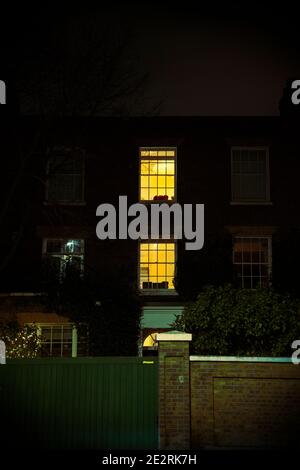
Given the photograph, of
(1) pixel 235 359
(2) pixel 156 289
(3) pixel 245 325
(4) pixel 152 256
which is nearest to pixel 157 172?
(4) pixel 152 256

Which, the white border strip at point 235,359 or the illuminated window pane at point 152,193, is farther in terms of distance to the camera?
the illuminated window pane at point 152,193

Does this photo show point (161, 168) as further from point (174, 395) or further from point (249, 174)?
point (174, 395)

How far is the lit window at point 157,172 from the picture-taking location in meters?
21.8

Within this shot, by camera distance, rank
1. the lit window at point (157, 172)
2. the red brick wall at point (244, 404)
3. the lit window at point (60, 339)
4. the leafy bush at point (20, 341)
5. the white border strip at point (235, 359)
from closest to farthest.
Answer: the red brick wall at point (244, 404) < the white border strip at point (235, 359) < the leafy bush at point (20, 341) < the lit window at point (60, 339) < the lit window at point (157, 172)

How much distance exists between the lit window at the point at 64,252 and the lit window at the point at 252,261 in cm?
576

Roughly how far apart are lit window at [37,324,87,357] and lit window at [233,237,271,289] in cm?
636

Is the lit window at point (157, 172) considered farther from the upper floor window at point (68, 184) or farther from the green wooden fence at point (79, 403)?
the green wooden fence at point (79, 403)

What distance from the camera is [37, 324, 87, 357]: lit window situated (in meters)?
20.1

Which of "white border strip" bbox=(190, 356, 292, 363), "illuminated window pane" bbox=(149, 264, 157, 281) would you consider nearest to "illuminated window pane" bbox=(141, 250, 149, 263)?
"illuminated window pane" bbox=(149, 264, 157, 281)

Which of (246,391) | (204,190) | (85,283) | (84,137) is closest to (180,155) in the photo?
(204,190)

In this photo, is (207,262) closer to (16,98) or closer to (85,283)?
(85,283)

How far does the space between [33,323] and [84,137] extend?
6865mm

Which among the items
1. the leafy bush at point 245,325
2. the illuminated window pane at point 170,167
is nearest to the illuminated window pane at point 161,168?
the illuminated window pane at point 170,167

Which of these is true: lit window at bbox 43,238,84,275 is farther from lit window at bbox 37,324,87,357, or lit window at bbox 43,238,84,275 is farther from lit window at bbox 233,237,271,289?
lit window at bbox 233,237,271,289
